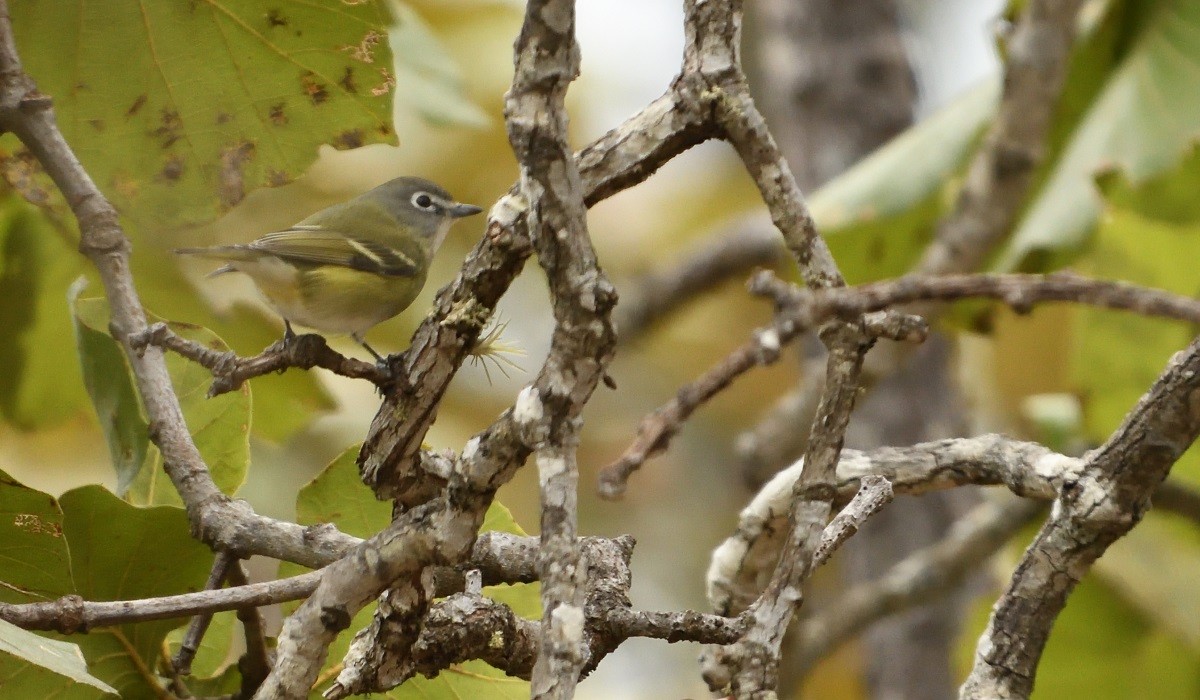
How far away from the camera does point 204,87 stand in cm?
162

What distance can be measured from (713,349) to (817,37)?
5.09ft

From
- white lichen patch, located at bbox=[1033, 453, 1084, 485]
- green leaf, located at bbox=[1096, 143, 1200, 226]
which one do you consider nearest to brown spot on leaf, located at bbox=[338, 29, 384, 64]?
white lichen patch, located at bbox=[1033, 453, 1084, 485]

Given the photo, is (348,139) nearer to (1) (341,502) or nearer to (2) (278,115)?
(2) (278,115)

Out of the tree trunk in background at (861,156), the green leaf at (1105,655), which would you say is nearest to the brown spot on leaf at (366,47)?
the green leaf at (1105,655)

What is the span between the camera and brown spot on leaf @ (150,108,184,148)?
5.39 feet

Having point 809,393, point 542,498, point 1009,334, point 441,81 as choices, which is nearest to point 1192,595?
point 809,393

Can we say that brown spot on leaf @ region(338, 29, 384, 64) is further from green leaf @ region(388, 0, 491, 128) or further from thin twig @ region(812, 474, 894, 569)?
thin twig @ region(812, 474, 894, 569)

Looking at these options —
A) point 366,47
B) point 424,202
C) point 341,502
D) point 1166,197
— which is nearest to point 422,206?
point 424,202

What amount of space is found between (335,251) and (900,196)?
1246 mm

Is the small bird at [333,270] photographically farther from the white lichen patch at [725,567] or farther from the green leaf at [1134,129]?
the green leaf at [1134,129]

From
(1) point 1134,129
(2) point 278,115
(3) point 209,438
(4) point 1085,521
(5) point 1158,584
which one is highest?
(1) point 1134,129

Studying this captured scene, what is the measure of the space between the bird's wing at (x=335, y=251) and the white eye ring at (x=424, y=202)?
0.34m

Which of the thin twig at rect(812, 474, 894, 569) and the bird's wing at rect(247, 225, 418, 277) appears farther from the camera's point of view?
the bird's wing at rect(247, 225, 418, 277)

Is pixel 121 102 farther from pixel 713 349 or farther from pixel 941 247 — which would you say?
pixel 713 349
